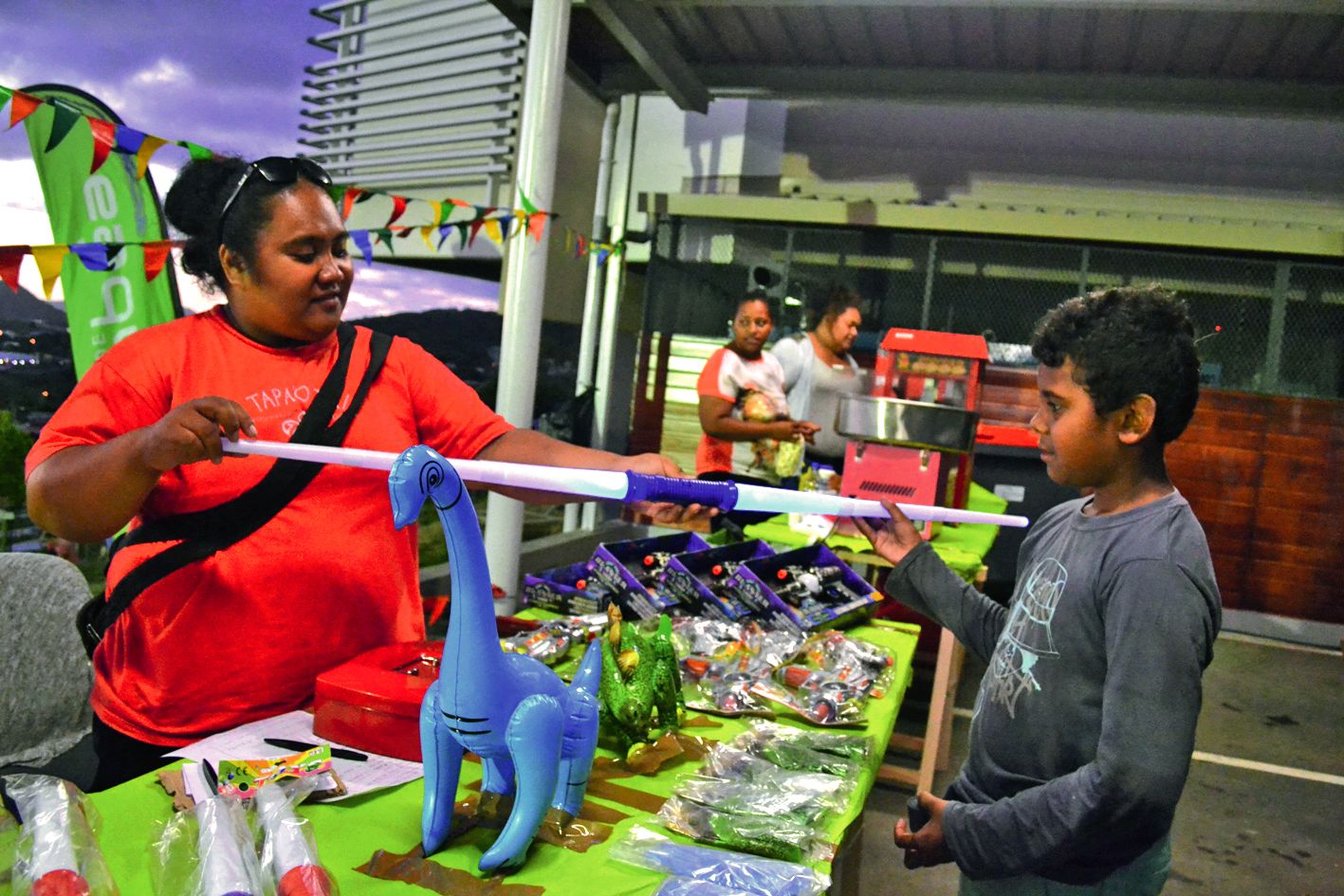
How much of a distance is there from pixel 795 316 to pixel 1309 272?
12.7 feet

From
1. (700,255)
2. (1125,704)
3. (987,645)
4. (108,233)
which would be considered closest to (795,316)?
(700,255)

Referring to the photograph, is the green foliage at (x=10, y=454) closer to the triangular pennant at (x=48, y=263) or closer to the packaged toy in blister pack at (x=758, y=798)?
the triangular pennant at (x=48, y=263)

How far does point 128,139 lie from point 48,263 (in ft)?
1.43

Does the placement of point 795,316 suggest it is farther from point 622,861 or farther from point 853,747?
point 622,861

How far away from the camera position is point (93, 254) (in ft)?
9.84

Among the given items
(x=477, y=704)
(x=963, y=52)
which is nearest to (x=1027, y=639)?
(x=477, y=704)

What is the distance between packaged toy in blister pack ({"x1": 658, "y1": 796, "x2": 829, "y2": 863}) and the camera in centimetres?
130

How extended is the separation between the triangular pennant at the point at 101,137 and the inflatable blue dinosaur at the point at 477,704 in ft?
7.94

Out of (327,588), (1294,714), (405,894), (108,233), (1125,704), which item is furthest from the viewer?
(1294,714)

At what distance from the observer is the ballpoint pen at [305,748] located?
1430mm

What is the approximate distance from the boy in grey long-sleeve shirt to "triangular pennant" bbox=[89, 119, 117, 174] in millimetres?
2688

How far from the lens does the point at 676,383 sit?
8609 millimetres

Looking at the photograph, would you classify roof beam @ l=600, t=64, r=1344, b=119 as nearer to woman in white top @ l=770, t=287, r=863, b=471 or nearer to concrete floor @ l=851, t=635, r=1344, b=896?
woman in white top @ l=770, t=287, r=863, b=471

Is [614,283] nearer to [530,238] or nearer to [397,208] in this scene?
[530,238]
